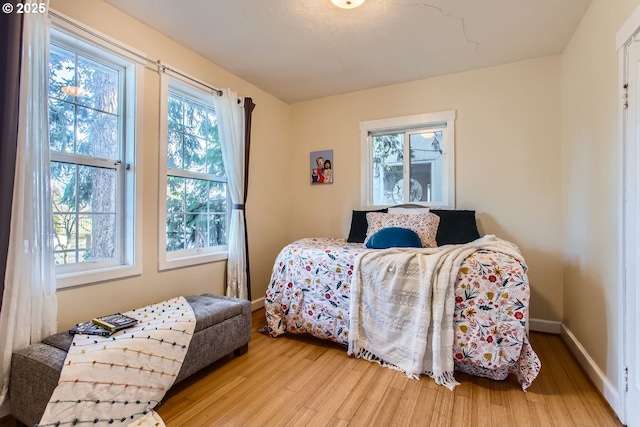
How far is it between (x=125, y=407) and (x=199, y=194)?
1697 millimetres

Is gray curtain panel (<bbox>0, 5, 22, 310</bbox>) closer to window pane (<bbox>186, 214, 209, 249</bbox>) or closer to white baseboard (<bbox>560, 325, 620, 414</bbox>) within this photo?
window pane (<bbox>186, 214, 209, 249</bbox>)

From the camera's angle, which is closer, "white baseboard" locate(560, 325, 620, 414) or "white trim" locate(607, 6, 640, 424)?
"white trim" locate(607, 6, 640, 424)

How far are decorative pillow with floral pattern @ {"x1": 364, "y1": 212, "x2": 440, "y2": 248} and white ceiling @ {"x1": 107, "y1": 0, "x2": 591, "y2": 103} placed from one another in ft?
4.60

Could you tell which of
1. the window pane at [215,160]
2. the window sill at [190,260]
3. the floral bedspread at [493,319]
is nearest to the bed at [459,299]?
the floral bedspread at [493,319]

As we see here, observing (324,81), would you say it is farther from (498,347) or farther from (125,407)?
(125,407)

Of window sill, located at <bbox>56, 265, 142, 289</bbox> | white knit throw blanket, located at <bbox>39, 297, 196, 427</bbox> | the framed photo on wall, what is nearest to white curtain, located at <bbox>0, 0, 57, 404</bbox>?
window sill, located at <bbox>56, 265, 142, 289</bbox>

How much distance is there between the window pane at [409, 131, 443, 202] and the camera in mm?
3121

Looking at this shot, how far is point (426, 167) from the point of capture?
3.18 metres

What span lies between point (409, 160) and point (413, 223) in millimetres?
809

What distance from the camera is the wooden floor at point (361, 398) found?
5.00 feet

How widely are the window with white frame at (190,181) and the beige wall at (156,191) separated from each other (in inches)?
3.3

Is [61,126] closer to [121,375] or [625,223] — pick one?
[121,375]

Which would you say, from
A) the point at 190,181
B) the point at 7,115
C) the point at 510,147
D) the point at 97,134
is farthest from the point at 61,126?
the point at 510,147

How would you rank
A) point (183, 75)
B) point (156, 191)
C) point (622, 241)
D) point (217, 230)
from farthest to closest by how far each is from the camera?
point (217, 230)
point (183, 75)
point (156, 191)
point (622, 241)
